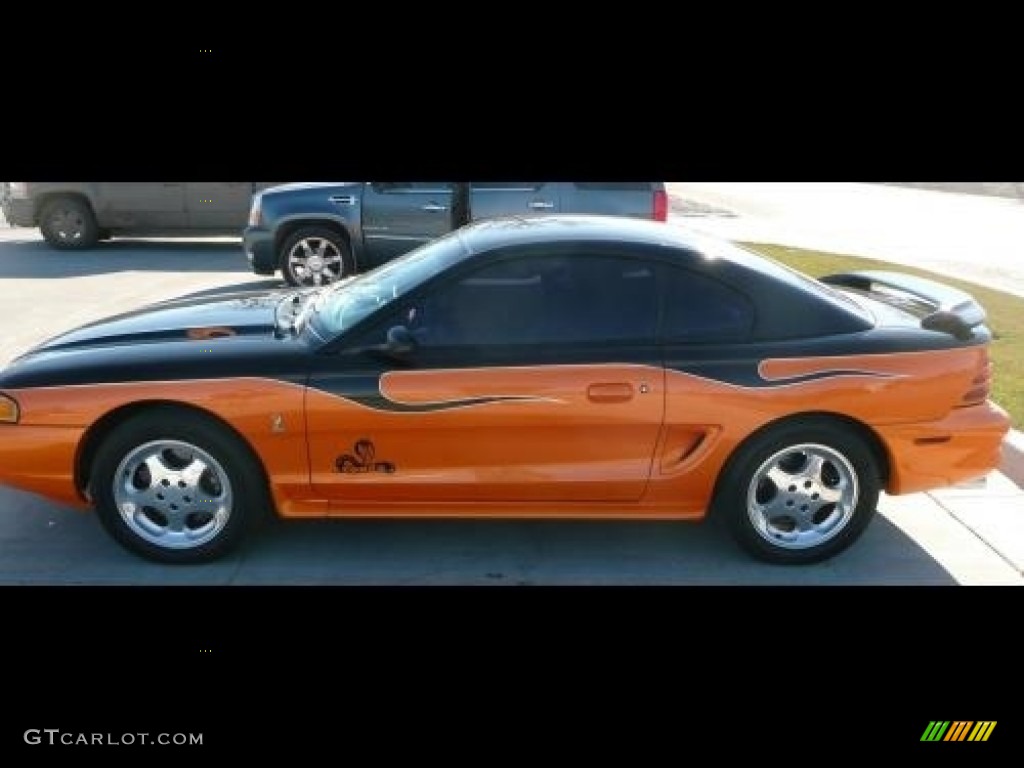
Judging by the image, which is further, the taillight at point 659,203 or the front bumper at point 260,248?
the front bumper at point 260,248

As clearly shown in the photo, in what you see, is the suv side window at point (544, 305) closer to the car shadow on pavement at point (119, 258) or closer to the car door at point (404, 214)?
the car door at point (404, 214)

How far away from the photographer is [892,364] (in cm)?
351

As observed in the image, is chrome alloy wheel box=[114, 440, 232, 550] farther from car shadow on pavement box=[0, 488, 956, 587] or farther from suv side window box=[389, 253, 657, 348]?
suv side window box=[389, 253, 657, 348]

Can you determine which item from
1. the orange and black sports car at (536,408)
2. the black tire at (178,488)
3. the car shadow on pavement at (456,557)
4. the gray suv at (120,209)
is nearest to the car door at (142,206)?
the gray suv at (120,209)

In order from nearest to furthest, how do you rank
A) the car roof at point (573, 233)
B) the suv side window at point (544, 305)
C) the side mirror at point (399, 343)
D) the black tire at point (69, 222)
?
the side mirror at point (399, 343)
the suv side window at point (544, 305)
the car roof at point (573, 233)
the black tire at point (69, 222)

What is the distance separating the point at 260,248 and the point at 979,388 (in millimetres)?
7171

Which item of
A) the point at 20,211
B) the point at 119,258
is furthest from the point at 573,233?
the point at 20,211

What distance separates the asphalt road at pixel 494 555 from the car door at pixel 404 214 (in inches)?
192

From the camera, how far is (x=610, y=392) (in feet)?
11.2

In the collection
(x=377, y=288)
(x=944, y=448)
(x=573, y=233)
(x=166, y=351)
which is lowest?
(x=944, y=448)

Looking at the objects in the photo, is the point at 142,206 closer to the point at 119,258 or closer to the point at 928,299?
the point at 119,258

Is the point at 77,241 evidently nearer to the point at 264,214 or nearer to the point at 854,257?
the point at 264,214

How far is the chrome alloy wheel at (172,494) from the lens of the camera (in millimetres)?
3475

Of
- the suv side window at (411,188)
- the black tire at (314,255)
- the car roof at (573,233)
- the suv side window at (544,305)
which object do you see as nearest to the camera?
the suv side window at (544,305)
